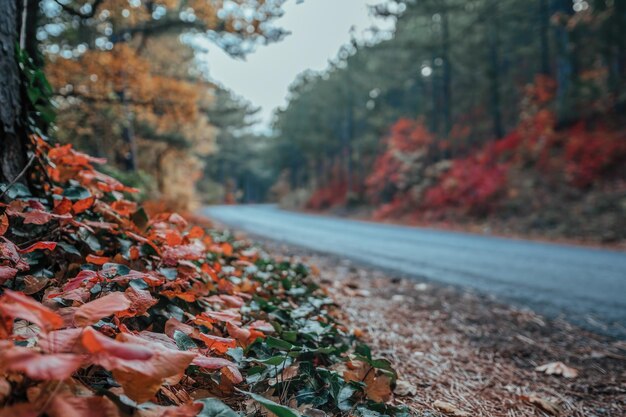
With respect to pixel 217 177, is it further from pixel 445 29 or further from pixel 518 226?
pixel 518 226

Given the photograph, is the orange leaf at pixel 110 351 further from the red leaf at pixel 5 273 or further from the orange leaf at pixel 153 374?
the red leaf at pixel 5 273

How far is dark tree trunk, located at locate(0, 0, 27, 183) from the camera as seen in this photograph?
1.84m

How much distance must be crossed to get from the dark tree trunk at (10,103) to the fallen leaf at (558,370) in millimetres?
3254

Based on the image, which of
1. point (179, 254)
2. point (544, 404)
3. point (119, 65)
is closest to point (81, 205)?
Answer: point (179, 254)

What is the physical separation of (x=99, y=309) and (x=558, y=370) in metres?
2.63

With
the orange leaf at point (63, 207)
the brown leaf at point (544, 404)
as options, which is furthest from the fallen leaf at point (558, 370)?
the orange leaf at point (63, 207)

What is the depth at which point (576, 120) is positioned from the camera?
46.4ft

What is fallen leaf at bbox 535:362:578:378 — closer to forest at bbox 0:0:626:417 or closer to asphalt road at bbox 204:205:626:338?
forest at bbox 0:0:626:417

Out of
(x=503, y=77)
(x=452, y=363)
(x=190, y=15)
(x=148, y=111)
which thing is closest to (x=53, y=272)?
(x=452, y=363)

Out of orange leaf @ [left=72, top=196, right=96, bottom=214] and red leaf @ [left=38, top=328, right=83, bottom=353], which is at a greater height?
orange leaf @ [left=72, top=196, right=96, bottom=214]

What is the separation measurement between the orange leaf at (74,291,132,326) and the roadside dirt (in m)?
1.35

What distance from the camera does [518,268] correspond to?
19.3ft

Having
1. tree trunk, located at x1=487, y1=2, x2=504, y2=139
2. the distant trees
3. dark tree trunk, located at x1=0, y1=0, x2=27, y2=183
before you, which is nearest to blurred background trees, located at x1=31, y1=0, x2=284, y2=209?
the distant trees

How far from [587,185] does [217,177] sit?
1925 inches
